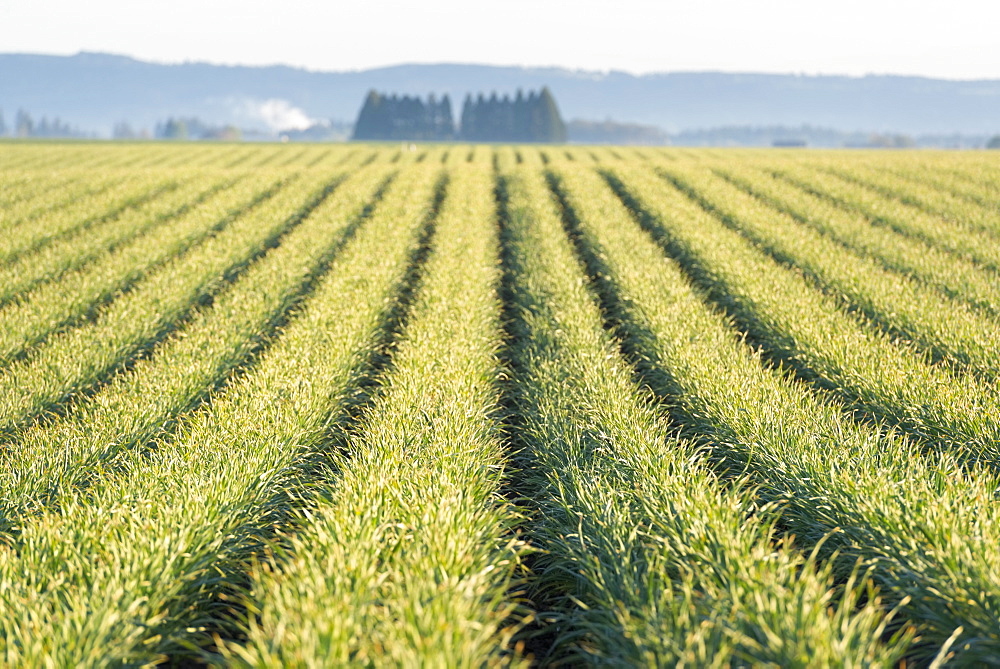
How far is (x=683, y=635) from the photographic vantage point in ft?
11.6

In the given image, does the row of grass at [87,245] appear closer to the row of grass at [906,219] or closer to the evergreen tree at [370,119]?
the row of grass at [906,219]

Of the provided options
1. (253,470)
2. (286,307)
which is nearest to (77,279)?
(286,307)

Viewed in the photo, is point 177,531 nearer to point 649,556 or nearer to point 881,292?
point 649,556

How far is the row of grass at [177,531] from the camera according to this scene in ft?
11.6

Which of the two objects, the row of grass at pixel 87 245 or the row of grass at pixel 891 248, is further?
the row of grass at pixel 87 245

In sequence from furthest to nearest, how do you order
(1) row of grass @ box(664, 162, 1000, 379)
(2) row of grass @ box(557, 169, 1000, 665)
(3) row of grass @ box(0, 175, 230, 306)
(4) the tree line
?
(4) the tree line, (3) row of grass @ box(0, 175, 230, 306), (1) row of grass @ box(664, 162, 1000, 379), (2) row of grass @ box(557, 169, 1000, 665)

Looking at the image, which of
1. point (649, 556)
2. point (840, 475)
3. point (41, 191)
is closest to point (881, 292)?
point (840, 475)

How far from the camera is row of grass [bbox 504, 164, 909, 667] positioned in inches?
130

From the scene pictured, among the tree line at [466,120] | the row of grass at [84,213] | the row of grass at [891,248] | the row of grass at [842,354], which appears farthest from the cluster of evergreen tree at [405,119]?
the row of grass at [842,354]

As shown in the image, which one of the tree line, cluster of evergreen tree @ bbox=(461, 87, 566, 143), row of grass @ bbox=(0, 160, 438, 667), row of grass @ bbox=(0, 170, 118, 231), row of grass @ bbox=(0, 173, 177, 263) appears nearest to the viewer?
row of grass @ bbox=(0, 160, 438, 667)

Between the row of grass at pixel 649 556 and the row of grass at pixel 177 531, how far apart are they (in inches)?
73.4

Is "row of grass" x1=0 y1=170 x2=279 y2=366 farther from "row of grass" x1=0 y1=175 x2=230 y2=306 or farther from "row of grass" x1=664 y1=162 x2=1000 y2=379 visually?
"row of grass" x1=664 y1=162 x2=1000 y2=379

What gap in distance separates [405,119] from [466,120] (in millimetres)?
11176

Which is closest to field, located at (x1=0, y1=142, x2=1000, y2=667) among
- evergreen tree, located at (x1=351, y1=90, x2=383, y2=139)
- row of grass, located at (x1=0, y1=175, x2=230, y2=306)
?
row of grass, located at (x1=0, y1=175, x2=230, y2=306)
